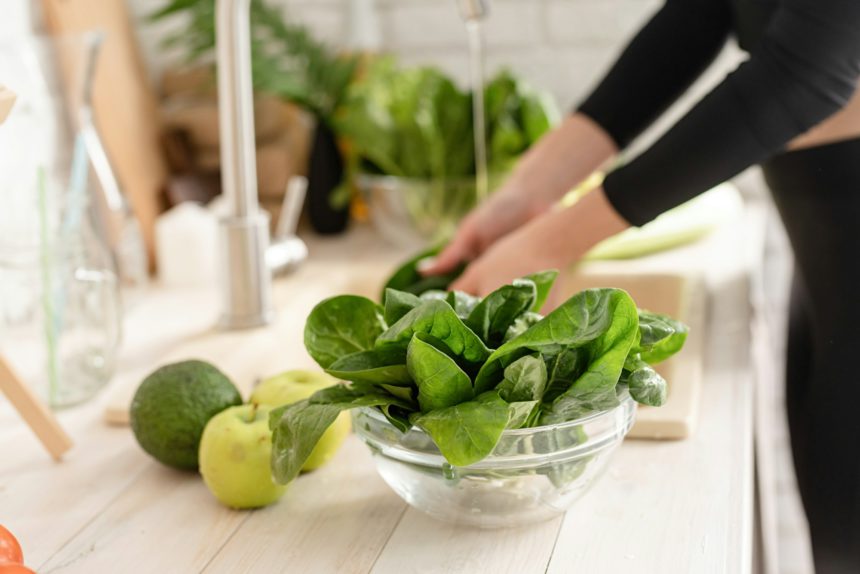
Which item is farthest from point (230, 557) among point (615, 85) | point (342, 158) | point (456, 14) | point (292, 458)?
point (456, 14)

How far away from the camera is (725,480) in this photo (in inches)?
32.8

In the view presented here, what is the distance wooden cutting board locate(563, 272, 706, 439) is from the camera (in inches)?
35.8

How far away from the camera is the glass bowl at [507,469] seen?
28.0 inches

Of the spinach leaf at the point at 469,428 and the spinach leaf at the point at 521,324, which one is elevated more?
the spinach leaf at the point at 521,324

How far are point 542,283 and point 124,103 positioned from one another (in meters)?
1.00

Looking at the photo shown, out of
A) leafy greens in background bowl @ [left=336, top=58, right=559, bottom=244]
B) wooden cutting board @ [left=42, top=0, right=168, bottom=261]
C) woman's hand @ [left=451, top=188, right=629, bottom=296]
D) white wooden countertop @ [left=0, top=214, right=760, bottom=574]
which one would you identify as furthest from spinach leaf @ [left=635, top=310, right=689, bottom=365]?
wooden cutting board @ [left=42, top=0, right=168, bottom=261]

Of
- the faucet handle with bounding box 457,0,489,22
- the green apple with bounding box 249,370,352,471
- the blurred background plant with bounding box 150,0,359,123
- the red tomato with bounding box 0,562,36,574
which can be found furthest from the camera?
the blurred background plant with bounding box 150,0,359,123

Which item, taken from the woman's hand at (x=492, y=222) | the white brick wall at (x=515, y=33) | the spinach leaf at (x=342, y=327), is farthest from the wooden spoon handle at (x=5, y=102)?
the white brick wall at (x=515, y=33)

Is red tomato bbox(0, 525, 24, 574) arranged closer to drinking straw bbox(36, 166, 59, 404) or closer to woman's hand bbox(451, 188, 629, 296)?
drinking straw bbox(36, 166, 59, 404)

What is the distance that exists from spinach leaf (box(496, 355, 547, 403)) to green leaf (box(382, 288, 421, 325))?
0.29 feet

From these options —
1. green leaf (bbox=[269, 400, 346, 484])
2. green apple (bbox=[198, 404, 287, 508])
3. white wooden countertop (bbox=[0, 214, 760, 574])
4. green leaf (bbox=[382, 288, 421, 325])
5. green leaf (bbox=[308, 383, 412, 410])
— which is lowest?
white wooden countertop (bbox=[0, 214, 760, 574])

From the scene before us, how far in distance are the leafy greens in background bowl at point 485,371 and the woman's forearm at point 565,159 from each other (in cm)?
49

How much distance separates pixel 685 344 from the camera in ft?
3.60

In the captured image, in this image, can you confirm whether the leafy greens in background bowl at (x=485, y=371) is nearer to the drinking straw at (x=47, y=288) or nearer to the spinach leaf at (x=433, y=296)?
the spinach leaf at (x=433, y=296)
